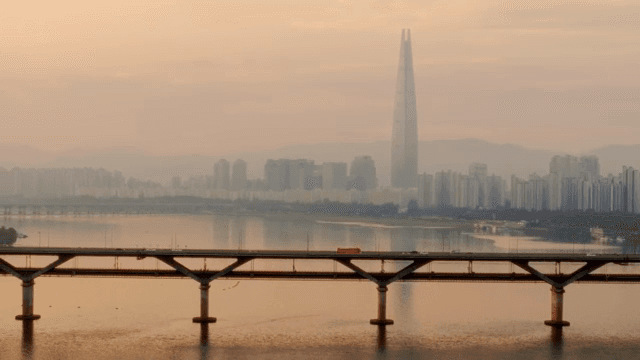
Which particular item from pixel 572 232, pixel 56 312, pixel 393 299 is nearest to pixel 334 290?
pixel 393 299

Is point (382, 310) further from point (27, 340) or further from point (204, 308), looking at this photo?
point (27, 340)

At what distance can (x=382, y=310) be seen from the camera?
53.7 meters

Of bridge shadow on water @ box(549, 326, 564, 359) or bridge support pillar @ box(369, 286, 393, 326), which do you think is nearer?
bridge shadow on water @ box(549, 326, 564, 359)

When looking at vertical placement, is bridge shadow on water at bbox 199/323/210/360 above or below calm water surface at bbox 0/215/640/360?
above

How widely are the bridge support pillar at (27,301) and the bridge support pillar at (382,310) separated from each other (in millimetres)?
21831

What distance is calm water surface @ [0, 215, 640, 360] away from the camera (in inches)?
1842

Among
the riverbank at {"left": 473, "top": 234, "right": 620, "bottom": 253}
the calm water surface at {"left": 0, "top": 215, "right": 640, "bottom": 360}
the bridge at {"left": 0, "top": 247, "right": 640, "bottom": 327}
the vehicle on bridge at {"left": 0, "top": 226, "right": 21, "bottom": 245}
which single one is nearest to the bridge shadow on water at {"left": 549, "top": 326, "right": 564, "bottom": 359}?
the calm water surface at {"left": 0, "top": 215, "right": 640, "bottom": 360}

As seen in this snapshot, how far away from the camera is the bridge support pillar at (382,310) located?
2048 inches

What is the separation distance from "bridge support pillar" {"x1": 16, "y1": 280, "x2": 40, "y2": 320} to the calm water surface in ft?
2.60

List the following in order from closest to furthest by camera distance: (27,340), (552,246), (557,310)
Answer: (27,340) → (557,310) → (552,246)

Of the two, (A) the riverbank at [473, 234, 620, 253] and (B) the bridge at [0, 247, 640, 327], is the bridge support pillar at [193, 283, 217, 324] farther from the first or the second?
(A) the riverbank at [473, 234, 620, 253]

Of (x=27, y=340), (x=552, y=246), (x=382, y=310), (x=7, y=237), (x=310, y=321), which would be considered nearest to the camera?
(x=27, y=340)

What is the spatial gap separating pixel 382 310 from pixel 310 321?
6.02 meters

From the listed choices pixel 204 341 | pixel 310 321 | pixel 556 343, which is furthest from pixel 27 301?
pixel 556 343
